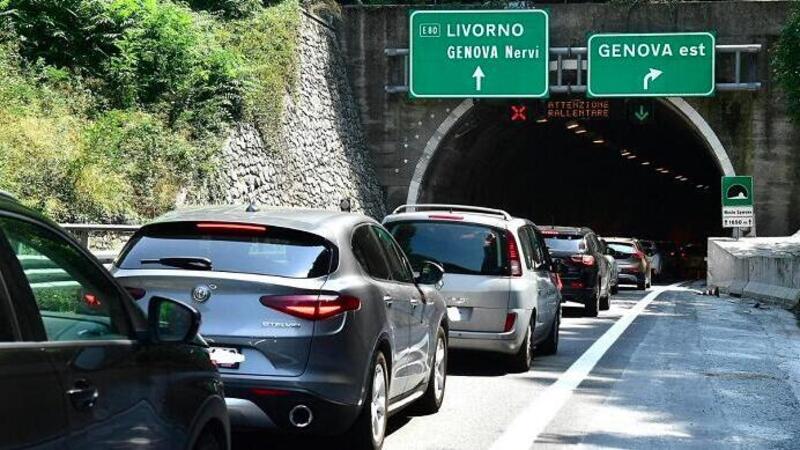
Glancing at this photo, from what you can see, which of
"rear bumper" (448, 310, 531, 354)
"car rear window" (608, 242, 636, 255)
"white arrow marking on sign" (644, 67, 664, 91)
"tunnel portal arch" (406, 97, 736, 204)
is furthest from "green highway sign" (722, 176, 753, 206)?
"rear bumper" (448, 310, 531, 354)

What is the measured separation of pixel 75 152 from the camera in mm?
19297

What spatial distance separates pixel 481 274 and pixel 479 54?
969 inches

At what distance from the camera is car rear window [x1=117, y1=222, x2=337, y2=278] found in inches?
287

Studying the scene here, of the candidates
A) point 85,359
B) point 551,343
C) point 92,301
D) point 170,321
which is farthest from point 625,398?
point 85,359

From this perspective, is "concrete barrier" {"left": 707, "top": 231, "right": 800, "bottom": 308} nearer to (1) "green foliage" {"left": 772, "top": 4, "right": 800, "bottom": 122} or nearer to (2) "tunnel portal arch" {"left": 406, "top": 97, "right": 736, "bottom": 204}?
(2) "tunnel portal arch" {"left": 406, "top": 97, "right": 736, "bottom": 204}

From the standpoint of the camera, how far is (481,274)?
1284cm

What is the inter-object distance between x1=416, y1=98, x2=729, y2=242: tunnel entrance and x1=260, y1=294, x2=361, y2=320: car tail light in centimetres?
3230

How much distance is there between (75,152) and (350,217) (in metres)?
12.1

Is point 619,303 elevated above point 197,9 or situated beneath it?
situated beneath

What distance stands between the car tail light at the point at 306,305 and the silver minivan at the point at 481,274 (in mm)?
5629

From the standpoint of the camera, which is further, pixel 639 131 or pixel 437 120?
pixel 639 131

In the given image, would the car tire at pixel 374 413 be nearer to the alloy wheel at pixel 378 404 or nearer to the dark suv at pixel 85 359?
the alloy wheel at pixel 378 404

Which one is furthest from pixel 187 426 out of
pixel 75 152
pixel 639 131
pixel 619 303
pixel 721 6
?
pixel 639 131

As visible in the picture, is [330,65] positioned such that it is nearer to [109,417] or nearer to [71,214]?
[71,214]
